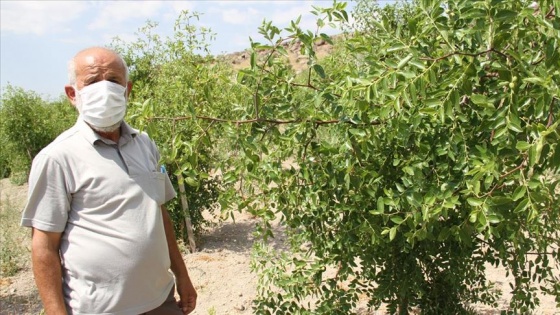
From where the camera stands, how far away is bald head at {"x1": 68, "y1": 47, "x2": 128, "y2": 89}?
2047mm

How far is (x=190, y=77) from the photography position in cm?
550

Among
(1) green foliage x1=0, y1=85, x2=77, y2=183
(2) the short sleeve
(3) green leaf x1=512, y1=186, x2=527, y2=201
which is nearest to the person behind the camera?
(3) green leaf x1=512, y1=186, x2=527, y2=201

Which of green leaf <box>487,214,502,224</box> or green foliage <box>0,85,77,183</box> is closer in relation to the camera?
green leaf <box>487,214,502,224</box>

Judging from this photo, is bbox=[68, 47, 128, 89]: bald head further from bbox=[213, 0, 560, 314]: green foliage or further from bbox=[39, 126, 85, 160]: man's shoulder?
bbox=[213, 0, 560, 314]: green foliage

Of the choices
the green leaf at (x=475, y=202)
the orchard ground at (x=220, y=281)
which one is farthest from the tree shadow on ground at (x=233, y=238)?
the green leaf at (x=475, y=202)

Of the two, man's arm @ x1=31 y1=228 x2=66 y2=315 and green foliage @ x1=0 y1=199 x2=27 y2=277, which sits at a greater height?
man's arm @ x1=31 y1=228 x2=66 y2=315

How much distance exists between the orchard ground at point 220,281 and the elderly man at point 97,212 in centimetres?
248

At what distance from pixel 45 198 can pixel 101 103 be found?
0.41 meters

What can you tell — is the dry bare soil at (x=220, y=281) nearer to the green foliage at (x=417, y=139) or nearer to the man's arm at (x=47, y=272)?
the green foliage at (x=417, y=139)

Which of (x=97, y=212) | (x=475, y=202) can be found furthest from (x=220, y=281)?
(x=475, y=202)

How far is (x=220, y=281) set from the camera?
5527mm

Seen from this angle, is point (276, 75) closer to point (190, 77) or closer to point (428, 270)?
point (428, 270)

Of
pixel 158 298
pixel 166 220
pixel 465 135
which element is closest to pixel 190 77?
pixel 166 220

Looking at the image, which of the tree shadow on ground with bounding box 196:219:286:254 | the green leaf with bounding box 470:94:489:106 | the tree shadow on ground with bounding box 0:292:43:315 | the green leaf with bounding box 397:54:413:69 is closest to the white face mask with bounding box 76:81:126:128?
the green leaf with bounding box 397:54:413:69
